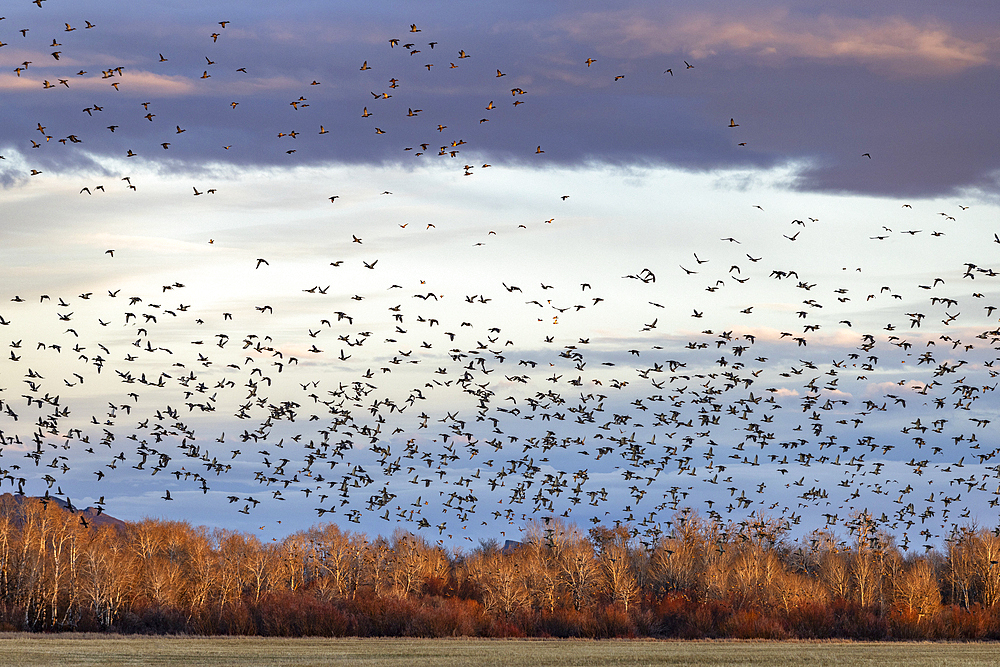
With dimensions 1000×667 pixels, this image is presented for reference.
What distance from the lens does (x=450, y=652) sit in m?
76.9

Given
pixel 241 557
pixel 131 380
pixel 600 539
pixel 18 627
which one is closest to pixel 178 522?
pixel 241 557

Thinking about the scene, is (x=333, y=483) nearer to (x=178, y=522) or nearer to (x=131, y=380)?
(x=131, y=380)

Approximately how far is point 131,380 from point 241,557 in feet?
212

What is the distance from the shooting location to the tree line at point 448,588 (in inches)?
3915

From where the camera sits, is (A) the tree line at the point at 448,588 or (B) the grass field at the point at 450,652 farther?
(A) the tree line at the point at 448,588

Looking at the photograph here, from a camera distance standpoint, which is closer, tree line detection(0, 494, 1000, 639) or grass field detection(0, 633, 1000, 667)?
grass field detection(0, 633, 1000, 667)

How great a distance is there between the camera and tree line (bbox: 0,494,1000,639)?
9944 cm

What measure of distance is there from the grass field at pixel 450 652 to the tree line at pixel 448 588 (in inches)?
301

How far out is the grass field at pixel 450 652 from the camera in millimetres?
65062

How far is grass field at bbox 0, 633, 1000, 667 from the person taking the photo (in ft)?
213

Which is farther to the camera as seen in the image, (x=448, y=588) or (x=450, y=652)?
(x=448, y=588)

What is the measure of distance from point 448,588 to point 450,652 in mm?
55162

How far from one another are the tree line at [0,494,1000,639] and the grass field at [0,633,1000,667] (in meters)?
7.65

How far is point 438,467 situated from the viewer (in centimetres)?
7700
